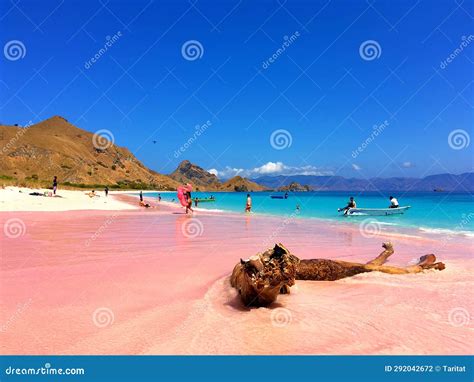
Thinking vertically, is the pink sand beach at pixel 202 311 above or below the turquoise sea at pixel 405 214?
below

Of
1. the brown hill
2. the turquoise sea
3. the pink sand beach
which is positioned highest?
the brown hill

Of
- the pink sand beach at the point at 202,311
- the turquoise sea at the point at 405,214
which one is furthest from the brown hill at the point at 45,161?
the pink sand beach at the point at 202,311

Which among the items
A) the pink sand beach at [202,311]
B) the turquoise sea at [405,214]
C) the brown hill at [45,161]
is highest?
the brown hill at [45,161]

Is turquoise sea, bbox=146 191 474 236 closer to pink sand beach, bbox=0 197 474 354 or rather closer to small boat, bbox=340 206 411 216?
small boat, bbox=340 206 411 216

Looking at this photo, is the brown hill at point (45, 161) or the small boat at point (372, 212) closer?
the small boat at point (372, 212)

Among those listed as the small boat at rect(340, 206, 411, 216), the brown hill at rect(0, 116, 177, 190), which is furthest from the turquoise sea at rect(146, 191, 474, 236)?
the brown hill at rect(0, 116, 177, 190)

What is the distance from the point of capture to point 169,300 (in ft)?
18.8

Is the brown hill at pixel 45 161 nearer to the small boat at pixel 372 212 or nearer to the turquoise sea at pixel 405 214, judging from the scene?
the turquoise sea at pixel 405 214

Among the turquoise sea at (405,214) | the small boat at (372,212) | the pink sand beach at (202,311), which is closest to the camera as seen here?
the pink sand beach at (202,311)

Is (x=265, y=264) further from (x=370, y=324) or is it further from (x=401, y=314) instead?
(x=401, y=314)

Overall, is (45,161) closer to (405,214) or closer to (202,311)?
(405,214)

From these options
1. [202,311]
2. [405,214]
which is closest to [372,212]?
[405,214]
